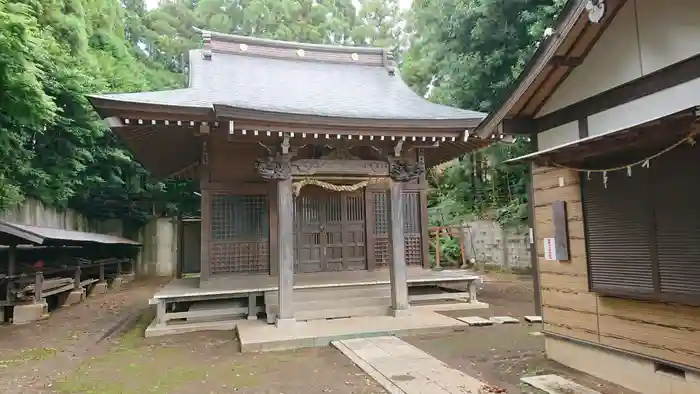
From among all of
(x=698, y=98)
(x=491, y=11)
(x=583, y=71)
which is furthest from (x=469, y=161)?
(x=698, y=98)

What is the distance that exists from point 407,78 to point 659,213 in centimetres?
2068

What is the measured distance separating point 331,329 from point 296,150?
2872 millimetres

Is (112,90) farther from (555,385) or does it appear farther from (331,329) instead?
(555,385)

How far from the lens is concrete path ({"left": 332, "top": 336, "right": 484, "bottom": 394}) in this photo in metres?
4.31

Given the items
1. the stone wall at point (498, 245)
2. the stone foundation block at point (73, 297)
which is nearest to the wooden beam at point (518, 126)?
the stone wall at point (498, 245)

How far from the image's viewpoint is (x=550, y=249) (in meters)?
4.95

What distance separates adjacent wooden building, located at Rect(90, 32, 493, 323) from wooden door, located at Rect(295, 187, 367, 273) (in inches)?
0.9

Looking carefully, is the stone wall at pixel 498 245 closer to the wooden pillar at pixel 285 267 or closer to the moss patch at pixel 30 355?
the wooden pillar at pixel 285 267

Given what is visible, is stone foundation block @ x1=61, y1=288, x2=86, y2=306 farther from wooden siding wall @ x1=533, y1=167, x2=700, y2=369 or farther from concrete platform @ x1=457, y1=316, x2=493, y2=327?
wooden siding wall @ x1=533, y1=167, x2=700, y2=369

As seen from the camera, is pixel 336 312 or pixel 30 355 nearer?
pixel 30 355

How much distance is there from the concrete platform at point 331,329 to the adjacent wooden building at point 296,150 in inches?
13.7

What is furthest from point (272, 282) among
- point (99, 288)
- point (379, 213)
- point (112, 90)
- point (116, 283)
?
point (112, 90)

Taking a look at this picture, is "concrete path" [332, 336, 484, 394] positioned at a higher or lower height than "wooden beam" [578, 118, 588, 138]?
lower

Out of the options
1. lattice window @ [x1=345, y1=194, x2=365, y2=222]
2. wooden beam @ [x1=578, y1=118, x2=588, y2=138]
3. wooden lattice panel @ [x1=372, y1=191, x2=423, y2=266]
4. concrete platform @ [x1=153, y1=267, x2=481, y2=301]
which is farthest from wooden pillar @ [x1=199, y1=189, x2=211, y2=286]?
wooden beam @ [x1=578, y1=118, x2=588, y2=138]
